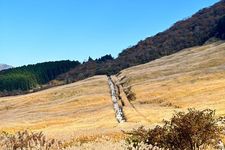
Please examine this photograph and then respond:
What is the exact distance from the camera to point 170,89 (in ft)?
427

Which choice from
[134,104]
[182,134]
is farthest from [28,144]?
[134,104]

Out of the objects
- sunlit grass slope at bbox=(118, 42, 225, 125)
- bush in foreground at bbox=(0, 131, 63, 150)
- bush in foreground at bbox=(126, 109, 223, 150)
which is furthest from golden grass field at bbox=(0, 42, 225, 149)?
bush in foreground at bbox=(0, 131, 63, 150)

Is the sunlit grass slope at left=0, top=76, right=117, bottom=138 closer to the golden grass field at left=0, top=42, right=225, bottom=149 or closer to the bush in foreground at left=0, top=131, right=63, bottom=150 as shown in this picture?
the golden grass field at left=0, top=42, right=225, bottom=149

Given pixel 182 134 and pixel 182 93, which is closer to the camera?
pixel 182 134

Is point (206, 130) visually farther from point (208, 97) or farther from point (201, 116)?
point (208, 97)

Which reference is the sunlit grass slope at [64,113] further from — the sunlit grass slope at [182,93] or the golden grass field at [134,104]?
the sunlit grass slope at [182,93]

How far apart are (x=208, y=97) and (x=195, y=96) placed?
687 cm

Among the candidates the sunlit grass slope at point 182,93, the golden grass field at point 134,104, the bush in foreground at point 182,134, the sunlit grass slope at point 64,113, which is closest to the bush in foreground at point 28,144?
Result: the bush in foreground at point 182,134

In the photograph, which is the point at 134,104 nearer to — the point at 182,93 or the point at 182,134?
the point at 182,93

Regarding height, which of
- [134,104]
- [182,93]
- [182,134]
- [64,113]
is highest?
[182,134]

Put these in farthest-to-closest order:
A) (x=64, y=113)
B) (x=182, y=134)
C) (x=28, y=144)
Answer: (x=64, y=113), (x=182, y=134), (x=28, y=144)

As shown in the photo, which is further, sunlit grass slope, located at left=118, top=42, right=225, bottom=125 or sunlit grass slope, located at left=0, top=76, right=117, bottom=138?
sunlit grass slope, located at left=118, top=42, right=225, bottom=125

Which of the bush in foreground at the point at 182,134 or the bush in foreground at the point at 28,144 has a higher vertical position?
the bush in foreground at the point at 28,144

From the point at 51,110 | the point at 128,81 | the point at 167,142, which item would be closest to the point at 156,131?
the point at 167,142
